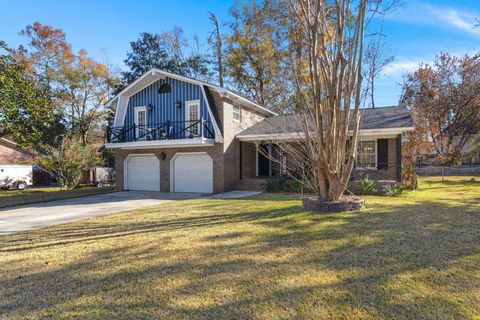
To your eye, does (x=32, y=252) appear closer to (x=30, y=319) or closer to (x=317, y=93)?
(x=30, y=319)

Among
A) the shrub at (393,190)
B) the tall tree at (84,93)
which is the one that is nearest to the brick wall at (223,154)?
the shrub at (393,190)

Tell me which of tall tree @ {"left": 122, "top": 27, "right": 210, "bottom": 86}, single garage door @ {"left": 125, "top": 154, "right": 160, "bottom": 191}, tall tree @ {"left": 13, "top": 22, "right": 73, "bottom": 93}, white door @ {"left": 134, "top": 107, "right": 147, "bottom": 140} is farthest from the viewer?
tall tree @ {"left": 122, "top": 27, "right": 210, "bottom": 86}

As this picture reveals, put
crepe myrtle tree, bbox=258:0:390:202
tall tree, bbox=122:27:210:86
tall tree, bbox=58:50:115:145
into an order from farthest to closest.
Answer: tall tree, bbox=122:27:210:86 < tall tree, bbox=58:50:115:145 < crepe myrtle tree, bbox=258:0:390:202

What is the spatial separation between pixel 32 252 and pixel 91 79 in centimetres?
2730

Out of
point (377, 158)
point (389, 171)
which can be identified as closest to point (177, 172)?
point (377, 158)

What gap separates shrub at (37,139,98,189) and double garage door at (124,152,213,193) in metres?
5.04

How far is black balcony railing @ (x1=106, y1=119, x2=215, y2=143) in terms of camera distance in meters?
15.4

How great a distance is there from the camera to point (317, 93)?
28.3 feet

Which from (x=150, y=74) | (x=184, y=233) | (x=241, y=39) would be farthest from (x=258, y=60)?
(x=184, y=233)

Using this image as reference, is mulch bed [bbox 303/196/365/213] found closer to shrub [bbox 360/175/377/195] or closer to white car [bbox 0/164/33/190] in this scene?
shrub [bbox 360/175/377/195]

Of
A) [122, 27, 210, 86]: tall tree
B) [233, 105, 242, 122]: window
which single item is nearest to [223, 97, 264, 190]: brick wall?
[233, 105, 242, 122]: window

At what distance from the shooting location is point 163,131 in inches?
649

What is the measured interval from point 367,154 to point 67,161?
60.3 feet

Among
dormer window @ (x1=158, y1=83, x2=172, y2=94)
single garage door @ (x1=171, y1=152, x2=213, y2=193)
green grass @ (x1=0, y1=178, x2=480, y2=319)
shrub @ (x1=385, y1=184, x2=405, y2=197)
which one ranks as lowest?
green grass @ (x1=0, y1=178, x2=480, y2=319)
